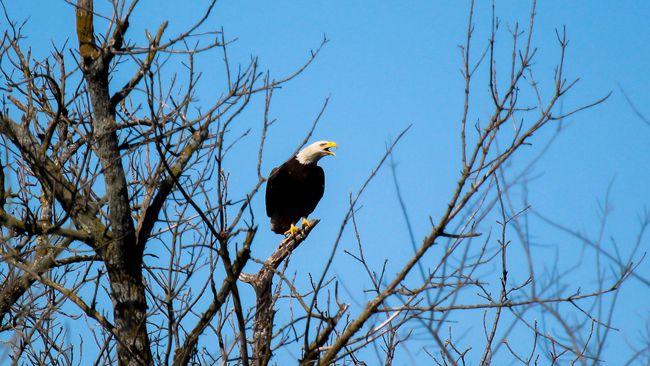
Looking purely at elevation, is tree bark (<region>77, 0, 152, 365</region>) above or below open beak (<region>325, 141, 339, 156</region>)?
below

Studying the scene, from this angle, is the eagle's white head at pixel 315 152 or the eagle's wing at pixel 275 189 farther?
the eagle's white head at pixel 315 152

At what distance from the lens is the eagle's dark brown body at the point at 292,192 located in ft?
26.3

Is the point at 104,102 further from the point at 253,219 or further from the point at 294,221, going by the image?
the point at 294,221

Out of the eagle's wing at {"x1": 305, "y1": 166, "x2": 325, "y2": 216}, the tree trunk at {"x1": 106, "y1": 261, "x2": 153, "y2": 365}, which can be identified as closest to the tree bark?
the tree trunk at {"x1": 106, "y1": 261, "x2": 153, "y2": 365}

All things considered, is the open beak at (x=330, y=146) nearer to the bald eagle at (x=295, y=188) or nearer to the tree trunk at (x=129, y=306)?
the bald eagle at (x=295, y=188)

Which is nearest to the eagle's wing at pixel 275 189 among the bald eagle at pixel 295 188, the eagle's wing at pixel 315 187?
the bald eagle at pixel 295 188

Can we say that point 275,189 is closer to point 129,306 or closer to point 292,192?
point 292,192

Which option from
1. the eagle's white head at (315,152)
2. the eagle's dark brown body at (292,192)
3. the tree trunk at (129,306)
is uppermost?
the eagle's white head at (315,152)

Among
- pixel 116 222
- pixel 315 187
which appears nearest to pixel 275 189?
pixel 315 187

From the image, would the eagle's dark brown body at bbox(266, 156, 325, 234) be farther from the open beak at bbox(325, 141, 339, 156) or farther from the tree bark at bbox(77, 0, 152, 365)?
the tree bark at bbox(77, 0, 152, 365)

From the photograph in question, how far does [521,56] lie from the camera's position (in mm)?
2834

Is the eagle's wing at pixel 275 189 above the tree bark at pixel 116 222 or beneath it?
above

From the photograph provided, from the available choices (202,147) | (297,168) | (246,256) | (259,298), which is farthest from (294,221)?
(246,256)

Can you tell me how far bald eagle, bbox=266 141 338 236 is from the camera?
316 inches
